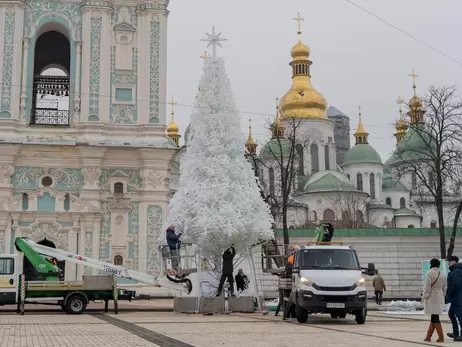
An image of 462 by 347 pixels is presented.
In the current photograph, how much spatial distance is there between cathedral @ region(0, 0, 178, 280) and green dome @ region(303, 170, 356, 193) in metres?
34.0

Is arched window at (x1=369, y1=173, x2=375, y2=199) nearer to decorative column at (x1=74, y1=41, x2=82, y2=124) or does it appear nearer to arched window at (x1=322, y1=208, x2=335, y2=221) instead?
arched window at (x1=322, y1=208, x2=335, y2=221)

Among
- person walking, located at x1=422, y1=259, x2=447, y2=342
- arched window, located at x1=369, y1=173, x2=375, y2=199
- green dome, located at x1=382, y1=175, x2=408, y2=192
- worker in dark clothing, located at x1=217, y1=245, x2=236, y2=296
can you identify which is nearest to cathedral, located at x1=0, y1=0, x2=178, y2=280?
worker in dark clothing, located at x1=217, y1=245, x2=236, y2=296

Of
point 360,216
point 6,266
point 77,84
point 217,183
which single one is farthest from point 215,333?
point 360,216

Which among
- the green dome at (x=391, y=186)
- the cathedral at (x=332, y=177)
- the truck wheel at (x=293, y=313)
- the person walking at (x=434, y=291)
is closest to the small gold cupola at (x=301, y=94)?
the cathedral at (x=332, y=177)

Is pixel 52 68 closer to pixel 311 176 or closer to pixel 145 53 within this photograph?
pixel 145 53

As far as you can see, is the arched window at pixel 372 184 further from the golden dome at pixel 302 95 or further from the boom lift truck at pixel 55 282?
the boom lift truck at pixel 55 282

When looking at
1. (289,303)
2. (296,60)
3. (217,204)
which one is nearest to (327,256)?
(289,303)

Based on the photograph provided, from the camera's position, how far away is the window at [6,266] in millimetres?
23125

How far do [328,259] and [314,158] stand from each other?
5667 centimetres

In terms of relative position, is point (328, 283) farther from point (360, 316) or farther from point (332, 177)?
point (332, 177)

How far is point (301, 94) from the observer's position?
74062 mm

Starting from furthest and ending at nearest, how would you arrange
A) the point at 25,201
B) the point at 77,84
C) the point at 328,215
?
the point at 328,215, the point at 77,84, the point at 25,201

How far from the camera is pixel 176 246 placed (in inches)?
825

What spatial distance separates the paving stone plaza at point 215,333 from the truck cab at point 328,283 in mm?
403
